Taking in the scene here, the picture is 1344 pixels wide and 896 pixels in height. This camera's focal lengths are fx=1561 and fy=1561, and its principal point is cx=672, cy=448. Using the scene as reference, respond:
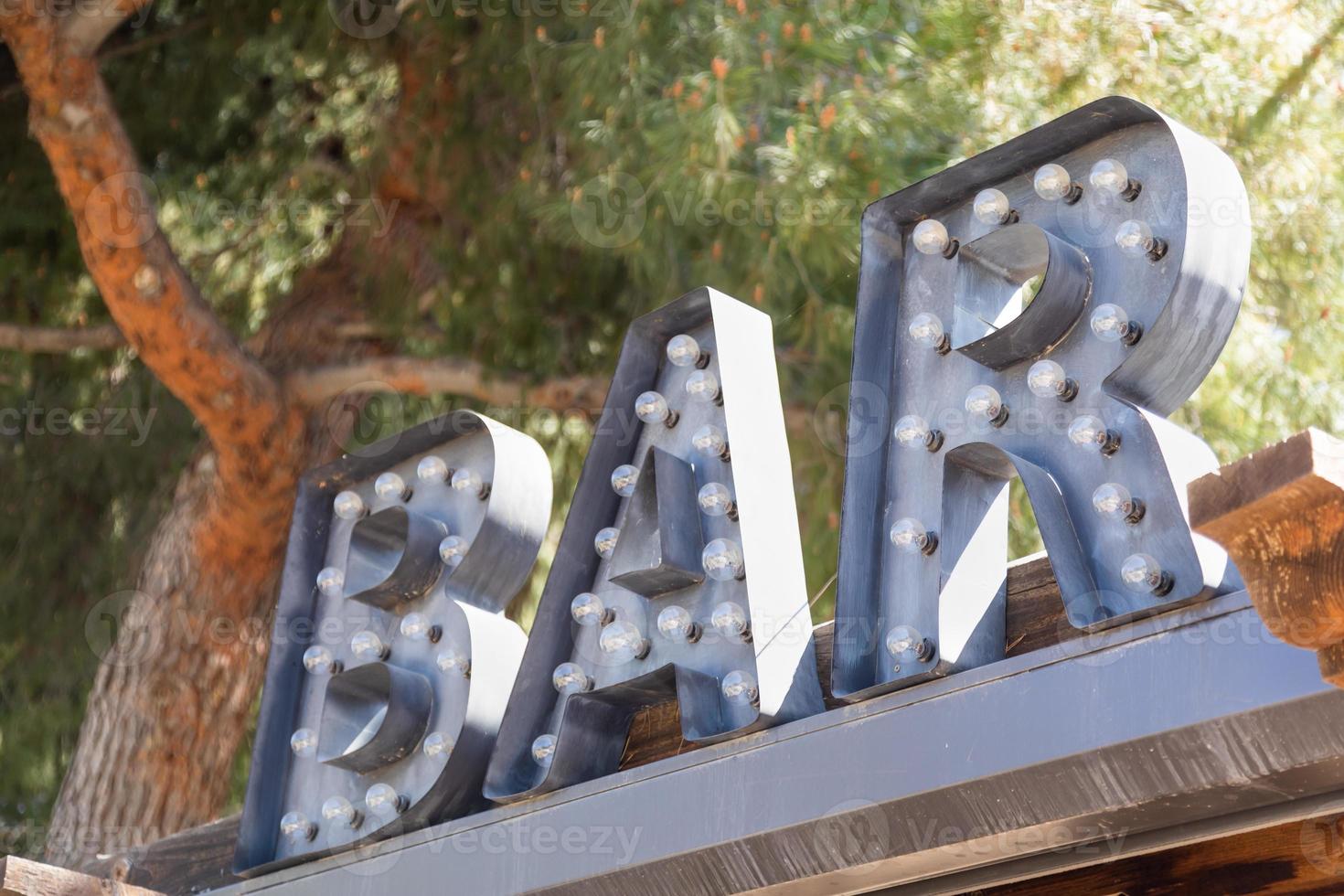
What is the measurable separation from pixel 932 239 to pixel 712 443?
0.42 m

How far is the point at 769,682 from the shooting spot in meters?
1.98

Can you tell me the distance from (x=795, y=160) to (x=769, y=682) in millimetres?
2404

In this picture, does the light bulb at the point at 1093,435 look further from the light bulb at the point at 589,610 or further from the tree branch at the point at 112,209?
the tree branch at the point at 112,209

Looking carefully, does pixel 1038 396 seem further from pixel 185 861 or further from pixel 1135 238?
pixel 185 861

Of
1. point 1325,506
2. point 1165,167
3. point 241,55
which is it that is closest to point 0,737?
point 241,55

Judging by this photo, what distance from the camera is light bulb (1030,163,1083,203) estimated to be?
1949mm

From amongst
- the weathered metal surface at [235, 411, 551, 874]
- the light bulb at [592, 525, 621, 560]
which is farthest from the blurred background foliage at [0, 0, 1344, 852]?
the light bulb at [592, 525, 621, 560]

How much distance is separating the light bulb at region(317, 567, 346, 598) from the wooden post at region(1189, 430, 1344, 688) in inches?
71.2

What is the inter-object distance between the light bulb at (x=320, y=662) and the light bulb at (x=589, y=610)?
1.87ft

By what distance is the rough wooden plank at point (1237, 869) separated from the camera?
1753 millimetres

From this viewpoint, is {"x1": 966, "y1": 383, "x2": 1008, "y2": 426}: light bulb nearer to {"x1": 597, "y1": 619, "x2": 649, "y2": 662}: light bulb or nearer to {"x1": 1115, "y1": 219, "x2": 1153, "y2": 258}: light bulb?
{"x1": 1115, "y1": 219, "x2": 1153, "y2": 258}: light bulb

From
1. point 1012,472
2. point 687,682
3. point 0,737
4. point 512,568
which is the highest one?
point 0,737

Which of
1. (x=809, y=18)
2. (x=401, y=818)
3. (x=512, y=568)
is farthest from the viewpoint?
(x=809, y=18)

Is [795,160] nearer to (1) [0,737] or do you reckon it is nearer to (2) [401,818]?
(2) [401,818]
